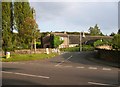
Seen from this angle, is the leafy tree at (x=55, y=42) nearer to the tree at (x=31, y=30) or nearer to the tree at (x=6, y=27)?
the tree at (x=6, y=27)

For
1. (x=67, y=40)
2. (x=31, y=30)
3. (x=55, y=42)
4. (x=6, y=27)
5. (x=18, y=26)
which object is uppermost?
(x=18, y=26)

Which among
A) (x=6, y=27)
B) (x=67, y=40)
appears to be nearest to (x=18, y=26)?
(x=6, y=27)

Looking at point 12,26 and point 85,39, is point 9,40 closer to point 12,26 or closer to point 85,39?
point 12,26

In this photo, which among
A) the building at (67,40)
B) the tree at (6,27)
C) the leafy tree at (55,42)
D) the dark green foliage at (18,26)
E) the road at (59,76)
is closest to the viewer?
the road at (59,76)

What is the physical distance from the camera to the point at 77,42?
348 feet

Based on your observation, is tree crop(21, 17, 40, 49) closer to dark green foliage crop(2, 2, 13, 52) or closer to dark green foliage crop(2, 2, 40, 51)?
dark green foliage crop(2, 2, 40, 51)

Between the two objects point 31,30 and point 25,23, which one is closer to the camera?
point 31,30

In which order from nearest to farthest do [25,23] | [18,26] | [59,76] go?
1. [59,76]
2. [25,23]
3. [18,26]

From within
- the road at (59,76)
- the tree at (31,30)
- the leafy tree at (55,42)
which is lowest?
the road at (59,76)

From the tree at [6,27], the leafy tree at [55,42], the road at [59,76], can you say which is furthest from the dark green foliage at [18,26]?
the road at [59,76]

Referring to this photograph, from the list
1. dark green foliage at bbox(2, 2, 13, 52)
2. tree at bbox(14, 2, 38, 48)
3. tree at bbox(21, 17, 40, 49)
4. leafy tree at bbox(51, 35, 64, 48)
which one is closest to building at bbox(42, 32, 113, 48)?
leafy tree at bbox(51, 35, 64, 48)

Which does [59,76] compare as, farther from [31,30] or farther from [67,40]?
[67,40]

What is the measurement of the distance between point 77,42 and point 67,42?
472 centimetres

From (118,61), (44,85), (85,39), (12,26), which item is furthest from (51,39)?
(44,85)
